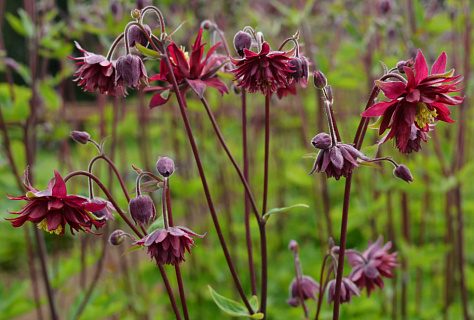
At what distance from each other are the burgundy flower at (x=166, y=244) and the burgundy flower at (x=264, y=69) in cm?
36

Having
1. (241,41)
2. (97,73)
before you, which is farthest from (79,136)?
(241,41)

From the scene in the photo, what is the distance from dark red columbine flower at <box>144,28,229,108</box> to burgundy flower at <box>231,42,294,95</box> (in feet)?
0.33

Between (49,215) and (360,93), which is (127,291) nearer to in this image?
(49,215)

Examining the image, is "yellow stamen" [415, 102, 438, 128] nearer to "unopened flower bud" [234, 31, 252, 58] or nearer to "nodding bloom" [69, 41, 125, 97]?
"unopened flower bud" [234, 31, 252, 58]

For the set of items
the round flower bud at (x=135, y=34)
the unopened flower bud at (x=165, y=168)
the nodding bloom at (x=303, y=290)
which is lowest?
the nodding bloom at (x=303, y=290)

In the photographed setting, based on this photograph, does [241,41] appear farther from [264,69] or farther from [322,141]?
[322,141]

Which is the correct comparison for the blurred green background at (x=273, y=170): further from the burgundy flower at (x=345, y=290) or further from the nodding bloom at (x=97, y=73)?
the nodding bloom at (x=97, y=73)

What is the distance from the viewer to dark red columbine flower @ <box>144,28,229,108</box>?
106 centimetres

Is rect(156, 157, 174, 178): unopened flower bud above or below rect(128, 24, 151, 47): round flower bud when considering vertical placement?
below

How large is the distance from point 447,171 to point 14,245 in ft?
18.2

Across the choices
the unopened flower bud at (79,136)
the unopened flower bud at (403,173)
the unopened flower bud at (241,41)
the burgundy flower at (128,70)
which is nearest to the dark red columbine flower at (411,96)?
the unopened flower bud at (403,173)

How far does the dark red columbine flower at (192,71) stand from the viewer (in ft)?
3.48

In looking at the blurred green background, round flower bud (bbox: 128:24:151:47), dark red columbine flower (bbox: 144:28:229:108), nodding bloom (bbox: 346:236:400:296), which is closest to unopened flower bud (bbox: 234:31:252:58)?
dark red columbine flower (bbox: 144:28:229:108)

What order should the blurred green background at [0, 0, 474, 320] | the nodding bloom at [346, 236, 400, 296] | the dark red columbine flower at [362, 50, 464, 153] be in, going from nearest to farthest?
the dark red columbine flower at [362, 50, 464, 153] → the nodding bloom at [346, 236, 400, 296] → the blurred green background at [0, 0, 474, 320]
